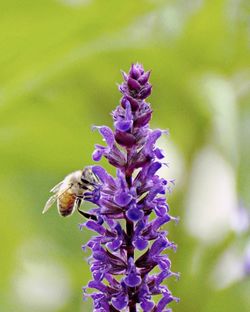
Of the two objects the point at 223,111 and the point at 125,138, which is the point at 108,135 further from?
the point at 223,111

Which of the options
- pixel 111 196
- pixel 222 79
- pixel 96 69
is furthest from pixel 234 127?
pixel 111 196

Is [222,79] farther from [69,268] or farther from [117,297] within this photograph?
[117,297]

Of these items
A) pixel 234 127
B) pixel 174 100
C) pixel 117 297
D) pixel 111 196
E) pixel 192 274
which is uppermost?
pixel 174 100

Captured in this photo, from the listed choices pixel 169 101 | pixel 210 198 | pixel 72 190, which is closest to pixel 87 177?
pixel 72 190

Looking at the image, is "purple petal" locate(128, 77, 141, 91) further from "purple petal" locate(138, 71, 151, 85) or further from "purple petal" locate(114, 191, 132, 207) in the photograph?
"purple petal" locate(114, 191, 132, 207)

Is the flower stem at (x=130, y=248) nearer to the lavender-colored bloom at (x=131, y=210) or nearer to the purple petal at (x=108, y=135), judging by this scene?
the lavender-colored bloom at (x=131, y=210)

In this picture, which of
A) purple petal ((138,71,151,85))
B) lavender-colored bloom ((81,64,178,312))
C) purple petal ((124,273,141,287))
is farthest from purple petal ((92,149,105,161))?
purple petal ((124,273,141,287))
